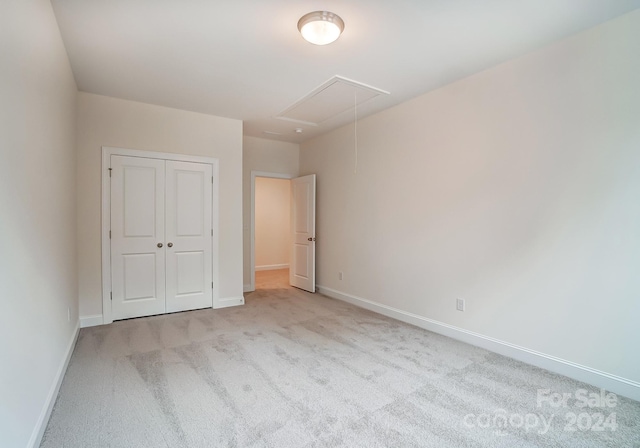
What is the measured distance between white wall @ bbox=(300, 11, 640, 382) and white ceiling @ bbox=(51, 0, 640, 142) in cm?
29

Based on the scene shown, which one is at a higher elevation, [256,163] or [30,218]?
[256,163]

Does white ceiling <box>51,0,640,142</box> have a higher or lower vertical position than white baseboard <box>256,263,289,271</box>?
higher

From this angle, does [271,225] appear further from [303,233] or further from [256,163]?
[256,163]

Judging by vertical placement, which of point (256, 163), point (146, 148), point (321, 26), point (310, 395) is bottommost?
point (310, 395)

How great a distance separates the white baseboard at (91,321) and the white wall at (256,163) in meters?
2.21

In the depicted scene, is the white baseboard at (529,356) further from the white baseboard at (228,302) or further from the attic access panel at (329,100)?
the attic access panel at (329,100)

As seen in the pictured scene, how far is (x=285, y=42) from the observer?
2.58 meters

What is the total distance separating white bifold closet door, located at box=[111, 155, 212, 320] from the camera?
12.7ft

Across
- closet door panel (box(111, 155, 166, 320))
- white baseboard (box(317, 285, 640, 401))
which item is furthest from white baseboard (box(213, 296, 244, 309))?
white baseboard (box(317, 285, 640, 401))

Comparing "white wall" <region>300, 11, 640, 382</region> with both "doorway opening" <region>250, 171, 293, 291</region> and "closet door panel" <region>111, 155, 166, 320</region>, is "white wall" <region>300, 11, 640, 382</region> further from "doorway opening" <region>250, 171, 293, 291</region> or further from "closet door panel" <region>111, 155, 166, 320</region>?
"doorway opening" <region>250, 171, 293, 291</region>

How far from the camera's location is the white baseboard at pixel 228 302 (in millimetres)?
4480

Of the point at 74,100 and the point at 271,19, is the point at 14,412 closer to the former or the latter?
the point at 271,19

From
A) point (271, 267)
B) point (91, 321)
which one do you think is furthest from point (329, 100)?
point (271, 267)

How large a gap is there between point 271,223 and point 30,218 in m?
6.38
